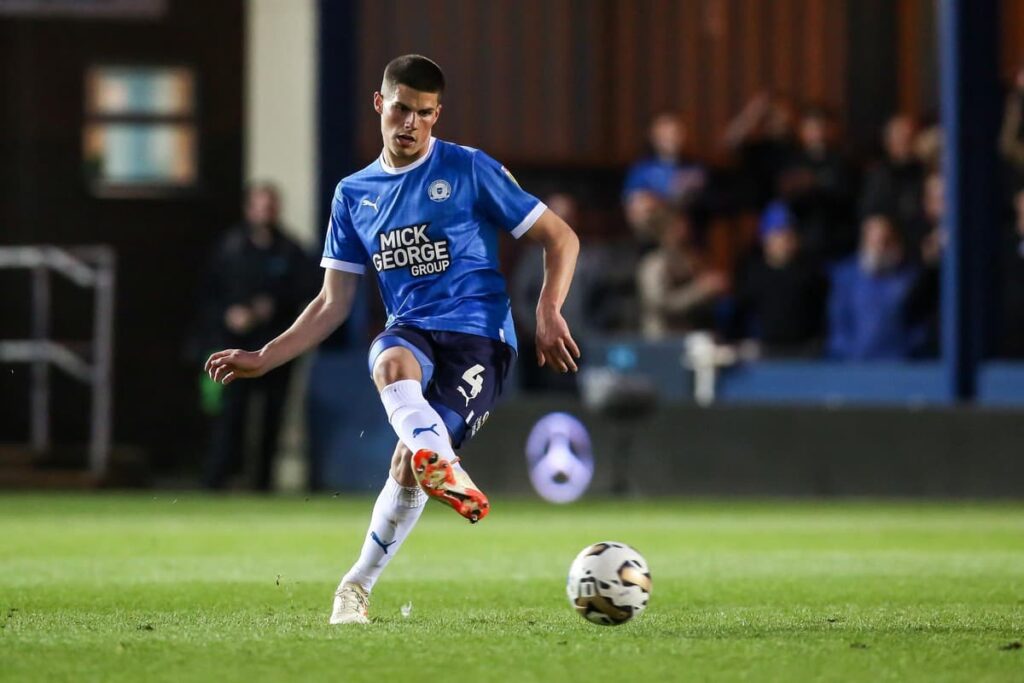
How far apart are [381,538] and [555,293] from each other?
3.69ft

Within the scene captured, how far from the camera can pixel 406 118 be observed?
712 cm

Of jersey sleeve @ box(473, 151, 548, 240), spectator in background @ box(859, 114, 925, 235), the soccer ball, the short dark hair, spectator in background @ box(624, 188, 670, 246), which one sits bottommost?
the soccer ball

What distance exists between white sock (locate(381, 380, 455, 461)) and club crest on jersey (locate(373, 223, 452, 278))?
1.65ft

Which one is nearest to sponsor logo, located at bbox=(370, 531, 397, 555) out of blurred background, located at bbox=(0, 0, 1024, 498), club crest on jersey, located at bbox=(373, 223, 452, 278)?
club crest on jersey, located at bbox=(373, 223, 452, 278)

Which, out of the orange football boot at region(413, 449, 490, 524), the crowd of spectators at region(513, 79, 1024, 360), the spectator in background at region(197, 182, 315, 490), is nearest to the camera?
the orange football boot at region(413, 449, 490, 524)

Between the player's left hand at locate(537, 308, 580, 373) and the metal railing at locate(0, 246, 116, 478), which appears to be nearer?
the player's left hand at locate(537, 308, 580, 373)

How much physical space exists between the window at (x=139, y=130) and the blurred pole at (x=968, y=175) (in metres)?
8.26

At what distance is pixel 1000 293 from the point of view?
664 inches

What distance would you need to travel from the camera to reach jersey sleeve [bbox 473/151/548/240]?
727 cm

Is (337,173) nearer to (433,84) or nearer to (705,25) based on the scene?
(705,25)

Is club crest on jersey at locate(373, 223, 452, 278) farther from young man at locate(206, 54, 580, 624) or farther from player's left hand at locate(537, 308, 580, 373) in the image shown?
player's left hand at locate(537, 308, 580, 373)

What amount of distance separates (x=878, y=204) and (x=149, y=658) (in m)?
12.7

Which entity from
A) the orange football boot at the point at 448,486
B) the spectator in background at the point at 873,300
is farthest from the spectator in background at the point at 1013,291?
the orange football boot at the point at 448,486

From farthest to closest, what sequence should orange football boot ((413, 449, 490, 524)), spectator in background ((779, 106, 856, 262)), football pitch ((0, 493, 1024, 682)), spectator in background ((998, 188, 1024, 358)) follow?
spectator in background ((779, 106, 856, 262)) → spectator in background ((998, 188, 1024, 358)) → orange football boot ((413, 449, 490, 524)) → football pitch ((0, 493, 1024, 682))
